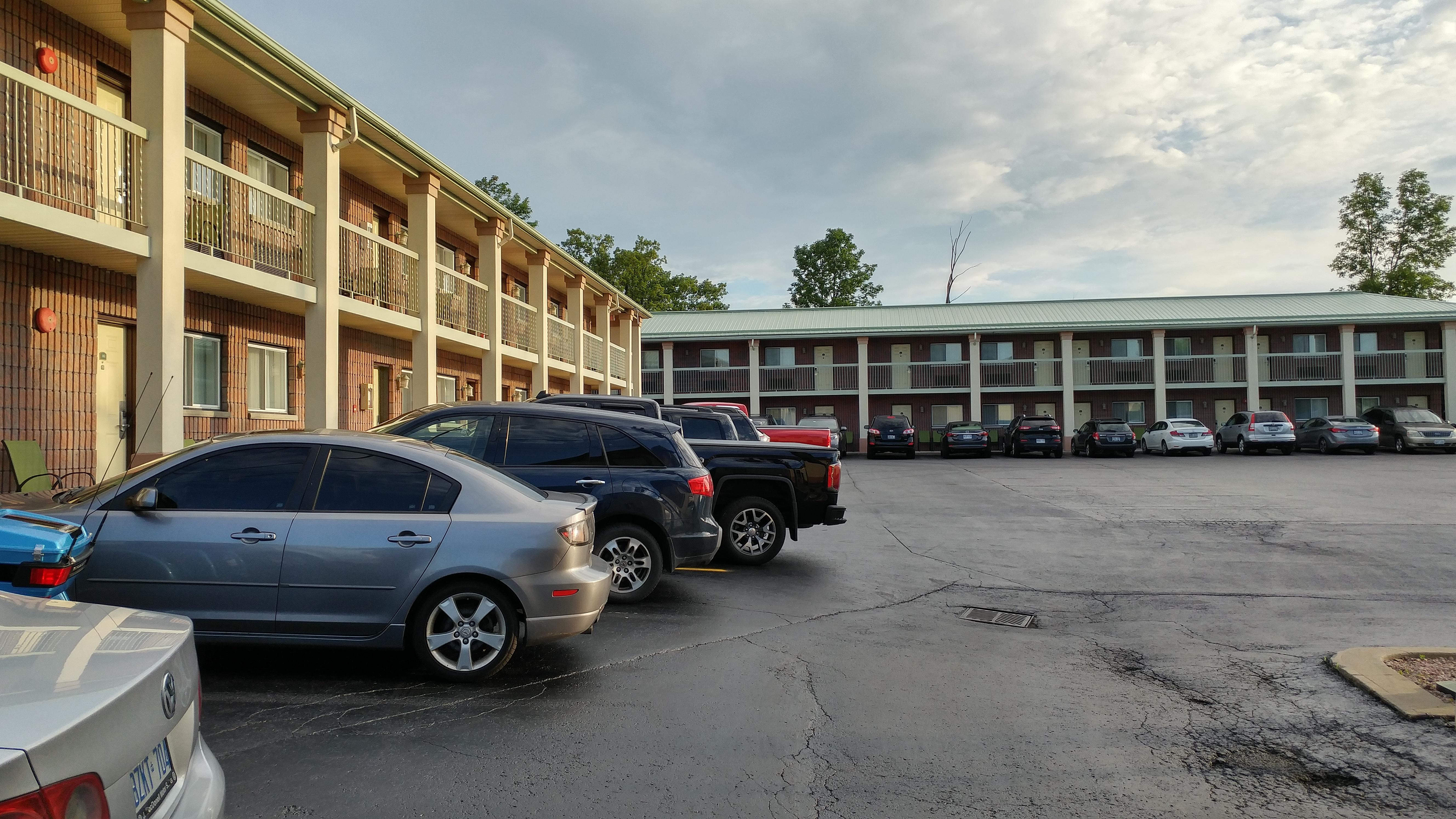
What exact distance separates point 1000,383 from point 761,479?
114 feet

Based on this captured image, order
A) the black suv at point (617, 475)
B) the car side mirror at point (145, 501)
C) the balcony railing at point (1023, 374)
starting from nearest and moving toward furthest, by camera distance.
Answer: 1. the car side mirror at point (145, 501)
2. the black suv at point (617, 475)
3. the balcony railing at point (1023, 374)

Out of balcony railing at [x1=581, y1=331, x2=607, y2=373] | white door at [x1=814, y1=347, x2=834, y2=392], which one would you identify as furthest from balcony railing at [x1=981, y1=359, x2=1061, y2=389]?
balcony railing at [x1=581, y1=331, x2=607, y2=373]

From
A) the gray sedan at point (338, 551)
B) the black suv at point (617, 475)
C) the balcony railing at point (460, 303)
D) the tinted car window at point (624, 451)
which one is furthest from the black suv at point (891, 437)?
the gray sedan at point (338, 551)

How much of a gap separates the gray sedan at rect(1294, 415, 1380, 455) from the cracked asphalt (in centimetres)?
2918

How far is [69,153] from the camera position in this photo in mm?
9469

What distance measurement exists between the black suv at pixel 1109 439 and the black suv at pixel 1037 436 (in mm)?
1166

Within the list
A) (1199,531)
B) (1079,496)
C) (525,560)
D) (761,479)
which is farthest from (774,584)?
(1079,496)

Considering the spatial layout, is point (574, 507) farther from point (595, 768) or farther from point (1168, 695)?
point (1168, 695)

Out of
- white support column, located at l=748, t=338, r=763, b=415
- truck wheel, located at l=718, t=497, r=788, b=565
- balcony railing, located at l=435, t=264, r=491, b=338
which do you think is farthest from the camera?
white support column, located at l=748, t=338, r=763, b=415

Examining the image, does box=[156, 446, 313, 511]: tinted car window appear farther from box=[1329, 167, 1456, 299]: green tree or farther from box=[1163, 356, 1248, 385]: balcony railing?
box=[1329, 167, 1456, 299]: green tree

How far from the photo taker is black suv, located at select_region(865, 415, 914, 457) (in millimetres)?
36250

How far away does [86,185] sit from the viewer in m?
9.62

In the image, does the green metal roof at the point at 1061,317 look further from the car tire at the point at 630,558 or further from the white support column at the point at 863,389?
the car tire at the point at 630,558

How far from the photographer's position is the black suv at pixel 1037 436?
35.7m
